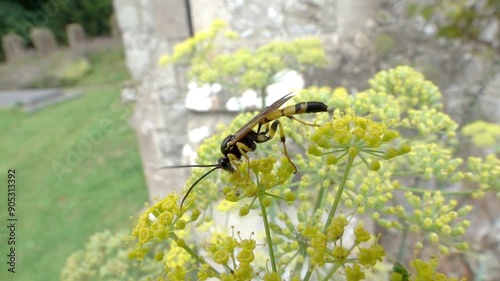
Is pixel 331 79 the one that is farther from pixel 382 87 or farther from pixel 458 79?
pixel 382 87

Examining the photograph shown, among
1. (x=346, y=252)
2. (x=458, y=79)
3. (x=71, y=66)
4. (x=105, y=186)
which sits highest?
(x=346, y=252)

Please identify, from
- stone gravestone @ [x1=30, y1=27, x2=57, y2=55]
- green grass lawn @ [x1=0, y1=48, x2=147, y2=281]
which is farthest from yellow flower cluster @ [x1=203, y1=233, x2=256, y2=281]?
stone gravestone @ [x1=30, y1=27, x2=57, y2=55]

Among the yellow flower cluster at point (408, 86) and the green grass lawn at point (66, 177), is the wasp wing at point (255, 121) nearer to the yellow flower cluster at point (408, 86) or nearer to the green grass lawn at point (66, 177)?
the yellow flower cluster at point (408, 86)

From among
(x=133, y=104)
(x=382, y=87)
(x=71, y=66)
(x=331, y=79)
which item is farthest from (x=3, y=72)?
(x=382, y=87)

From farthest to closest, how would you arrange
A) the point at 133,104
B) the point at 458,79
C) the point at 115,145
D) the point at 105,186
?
1. the point at 115,145
2. the point at 105,186
3. the point at 133,104
4. the point at 458,79

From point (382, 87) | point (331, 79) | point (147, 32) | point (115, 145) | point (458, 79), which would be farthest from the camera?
point (115, 145)

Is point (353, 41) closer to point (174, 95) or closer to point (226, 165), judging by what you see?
point (174, 95)

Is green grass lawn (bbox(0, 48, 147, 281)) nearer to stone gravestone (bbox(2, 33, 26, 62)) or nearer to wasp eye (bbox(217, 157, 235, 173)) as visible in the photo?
wasp eye (bbox(217, 157, 235, 173))
